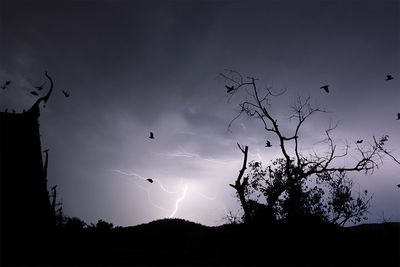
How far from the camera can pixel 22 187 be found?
11641mm

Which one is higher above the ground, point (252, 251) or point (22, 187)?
point (22, 187)

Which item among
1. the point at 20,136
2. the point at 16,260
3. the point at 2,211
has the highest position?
the point at 20,136

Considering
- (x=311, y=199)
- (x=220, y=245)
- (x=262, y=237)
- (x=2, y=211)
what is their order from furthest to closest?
(x=311, y=199), (x=220, y=245), (x=262, y=237), (x=2, y=211)

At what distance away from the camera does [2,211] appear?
10586mm

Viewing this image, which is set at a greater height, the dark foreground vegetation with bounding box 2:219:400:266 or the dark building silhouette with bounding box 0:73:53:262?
the dark building silhouette with bounding box 0:73:53:262

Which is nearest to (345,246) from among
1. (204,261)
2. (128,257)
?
(204,261)

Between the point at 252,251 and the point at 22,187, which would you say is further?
the point at 252,251

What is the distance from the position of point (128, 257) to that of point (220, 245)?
20.6 ft

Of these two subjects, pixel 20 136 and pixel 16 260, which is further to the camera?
pixel 20 136

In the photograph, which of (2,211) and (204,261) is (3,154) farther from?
(204,261)

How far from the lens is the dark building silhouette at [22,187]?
34.3 feet

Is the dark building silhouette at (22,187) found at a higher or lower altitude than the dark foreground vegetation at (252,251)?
higher

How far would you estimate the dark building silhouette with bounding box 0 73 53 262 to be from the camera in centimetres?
1047

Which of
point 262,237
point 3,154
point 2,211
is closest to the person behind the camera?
point 2,211
